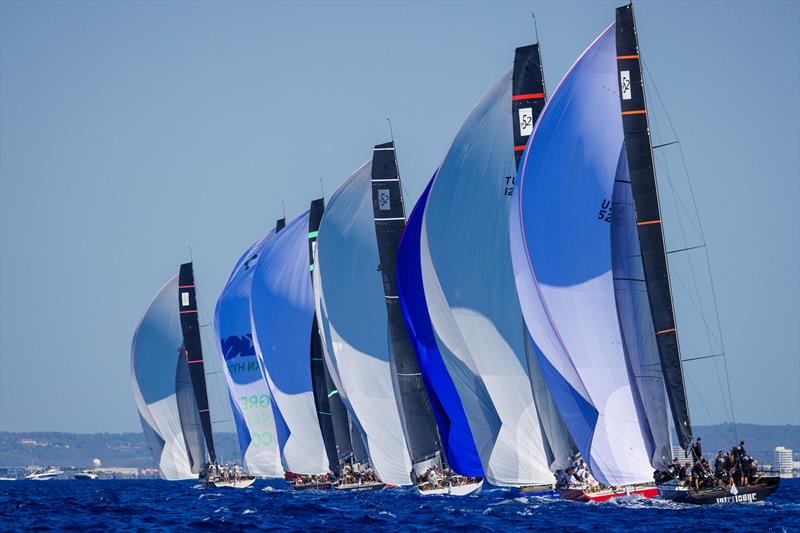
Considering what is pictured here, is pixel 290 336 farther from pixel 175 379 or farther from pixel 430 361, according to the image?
pixel 175 379

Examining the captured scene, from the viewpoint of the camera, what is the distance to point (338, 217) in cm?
4466

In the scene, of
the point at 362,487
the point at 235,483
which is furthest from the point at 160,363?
the point at 362,487

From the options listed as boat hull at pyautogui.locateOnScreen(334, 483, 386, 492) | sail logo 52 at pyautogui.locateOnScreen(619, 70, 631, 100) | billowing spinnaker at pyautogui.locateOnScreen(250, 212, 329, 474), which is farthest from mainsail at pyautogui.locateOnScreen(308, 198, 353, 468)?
sail logo 52 at pyautogui.locateOnScreen(619, 70, 631, 100)

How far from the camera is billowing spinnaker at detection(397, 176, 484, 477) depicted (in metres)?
38.2

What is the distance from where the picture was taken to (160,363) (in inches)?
2522

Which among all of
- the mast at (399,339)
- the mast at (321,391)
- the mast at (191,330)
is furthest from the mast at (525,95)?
the mast at (191,330)

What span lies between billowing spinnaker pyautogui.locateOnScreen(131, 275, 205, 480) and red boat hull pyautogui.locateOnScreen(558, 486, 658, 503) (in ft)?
103

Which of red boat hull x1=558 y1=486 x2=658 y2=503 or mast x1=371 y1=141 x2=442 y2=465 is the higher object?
mast x1=371 y1=141 x2=442 y2=465

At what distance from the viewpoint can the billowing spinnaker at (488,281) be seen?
36625 mm

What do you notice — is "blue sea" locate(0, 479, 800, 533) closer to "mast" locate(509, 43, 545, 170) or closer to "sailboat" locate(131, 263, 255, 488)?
"mast" locate(509, 43, 545, 170)

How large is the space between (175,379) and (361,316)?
2180 cm

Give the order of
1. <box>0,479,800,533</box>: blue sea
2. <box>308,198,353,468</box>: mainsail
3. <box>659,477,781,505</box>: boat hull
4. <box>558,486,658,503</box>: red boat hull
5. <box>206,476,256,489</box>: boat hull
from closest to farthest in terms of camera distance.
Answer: <box>0,479,800,533</box>: blue sea
<box>659,477,781,505</box>: boat hull
<box>558,486,658,503</box>: red boat hull
<box>308,198,353,468</box>: mainsail
<box>206,476,256,489</box>: boat hull

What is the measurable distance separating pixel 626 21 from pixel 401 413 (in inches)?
606

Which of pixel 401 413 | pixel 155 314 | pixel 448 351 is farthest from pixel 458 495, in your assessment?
pixel 155 314
